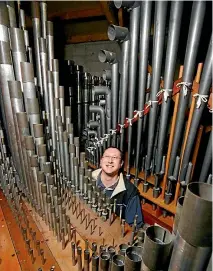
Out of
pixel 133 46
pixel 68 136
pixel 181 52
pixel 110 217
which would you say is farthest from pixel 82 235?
pixel 181 52

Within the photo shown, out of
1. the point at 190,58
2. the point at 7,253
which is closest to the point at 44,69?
the point at 190,58

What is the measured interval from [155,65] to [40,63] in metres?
0.97

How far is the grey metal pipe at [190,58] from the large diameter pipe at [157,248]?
1.11m

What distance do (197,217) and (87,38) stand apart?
A: 4478mm

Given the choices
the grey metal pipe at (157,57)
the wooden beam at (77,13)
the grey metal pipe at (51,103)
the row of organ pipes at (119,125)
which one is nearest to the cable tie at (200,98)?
the row of organ pipes at (119,125)

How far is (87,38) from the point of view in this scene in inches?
167

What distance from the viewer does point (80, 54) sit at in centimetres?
468

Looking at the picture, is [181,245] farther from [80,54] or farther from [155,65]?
[80,54]

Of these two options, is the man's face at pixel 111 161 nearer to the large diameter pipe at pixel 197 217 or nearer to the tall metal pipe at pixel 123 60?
the tall metal pipe at pixel 123 60

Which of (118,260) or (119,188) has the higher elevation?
(118,260)

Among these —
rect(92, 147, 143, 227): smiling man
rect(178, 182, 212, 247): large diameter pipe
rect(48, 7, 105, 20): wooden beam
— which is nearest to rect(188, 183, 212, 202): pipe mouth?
rect(178, 182, 212, 247): large diameter pipe

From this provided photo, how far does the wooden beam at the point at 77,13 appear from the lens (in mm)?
3415

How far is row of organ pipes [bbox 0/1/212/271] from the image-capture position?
2.77ft

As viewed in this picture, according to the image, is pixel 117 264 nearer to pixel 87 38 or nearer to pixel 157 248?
pixel 157 248
